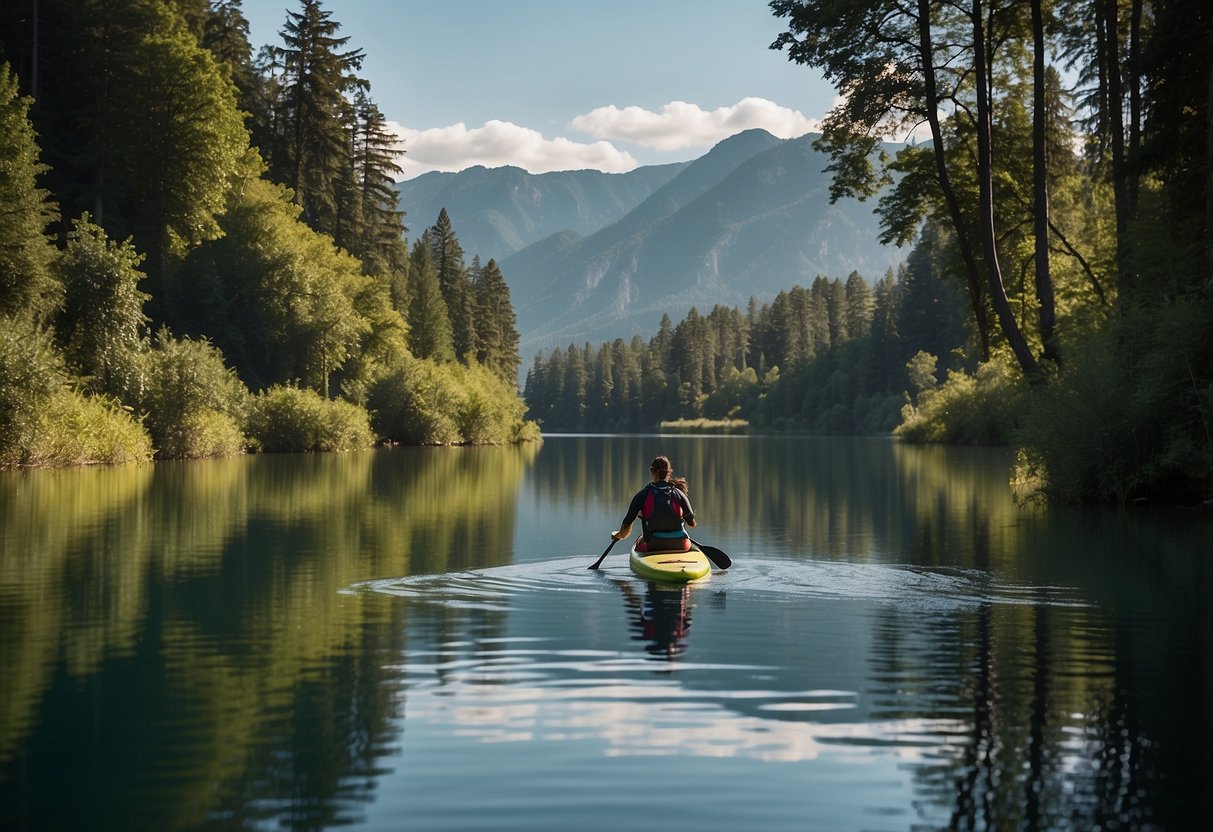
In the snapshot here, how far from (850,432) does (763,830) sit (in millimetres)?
128930

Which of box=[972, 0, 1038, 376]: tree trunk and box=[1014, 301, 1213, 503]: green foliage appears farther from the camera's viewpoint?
box=[972, 0, 1038, 376]: tree trunk

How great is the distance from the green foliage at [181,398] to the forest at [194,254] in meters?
0.08

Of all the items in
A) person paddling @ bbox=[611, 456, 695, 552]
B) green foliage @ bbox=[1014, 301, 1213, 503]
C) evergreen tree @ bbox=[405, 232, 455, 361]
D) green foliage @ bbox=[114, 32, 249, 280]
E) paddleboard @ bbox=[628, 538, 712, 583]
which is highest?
green foliage @ bbox=[114, 32, 249, 280]

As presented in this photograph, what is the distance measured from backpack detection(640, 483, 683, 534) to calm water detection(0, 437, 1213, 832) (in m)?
0.82

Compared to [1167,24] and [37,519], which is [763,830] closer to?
[37,519]

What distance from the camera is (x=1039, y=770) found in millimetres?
6855

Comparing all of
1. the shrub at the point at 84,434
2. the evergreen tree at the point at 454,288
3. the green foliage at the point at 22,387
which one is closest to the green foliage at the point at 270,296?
the shrub at the point at 84,434

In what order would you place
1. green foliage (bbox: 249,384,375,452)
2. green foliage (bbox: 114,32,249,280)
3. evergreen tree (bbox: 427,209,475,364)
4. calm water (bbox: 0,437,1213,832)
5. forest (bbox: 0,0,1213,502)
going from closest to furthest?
1. calm water (bbox: 0,437,1213,832)
2. forest (bbox: 0,0,1213,502)
3. green foliage (bbox: 114,32,249,280)
4. green foliage (bbox: 249,384,375,452)
5. evergreen tree (bbox: 427,209,475,364)

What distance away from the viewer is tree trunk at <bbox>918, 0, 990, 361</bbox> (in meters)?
28.0

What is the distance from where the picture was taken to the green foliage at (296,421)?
56.7 metres

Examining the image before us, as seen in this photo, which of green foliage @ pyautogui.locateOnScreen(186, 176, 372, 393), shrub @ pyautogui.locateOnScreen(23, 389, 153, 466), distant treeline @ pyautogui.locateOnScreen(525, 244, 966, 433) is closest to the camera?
shrub @ pyautogui.locateOnScreen(23, 389, 153, 466)

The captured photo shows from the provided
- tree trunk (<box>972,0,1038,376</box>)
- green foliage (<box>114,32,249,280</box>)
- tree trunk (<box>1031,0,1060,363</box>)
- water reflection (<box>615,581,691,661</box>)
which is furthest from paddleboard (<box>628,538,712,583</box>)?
green foliage (<box>114,32,249,280</box>)

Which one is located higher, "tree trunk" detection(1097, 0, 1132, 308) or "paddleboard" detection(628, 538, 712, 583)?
"tree trunk" detection(1097, 0, 1132, 308)

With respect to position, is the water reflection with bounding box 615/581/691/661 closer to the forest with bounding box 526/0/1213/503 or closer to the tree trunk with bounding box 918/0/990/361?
the forest with bounding box 526/0/1213/503
